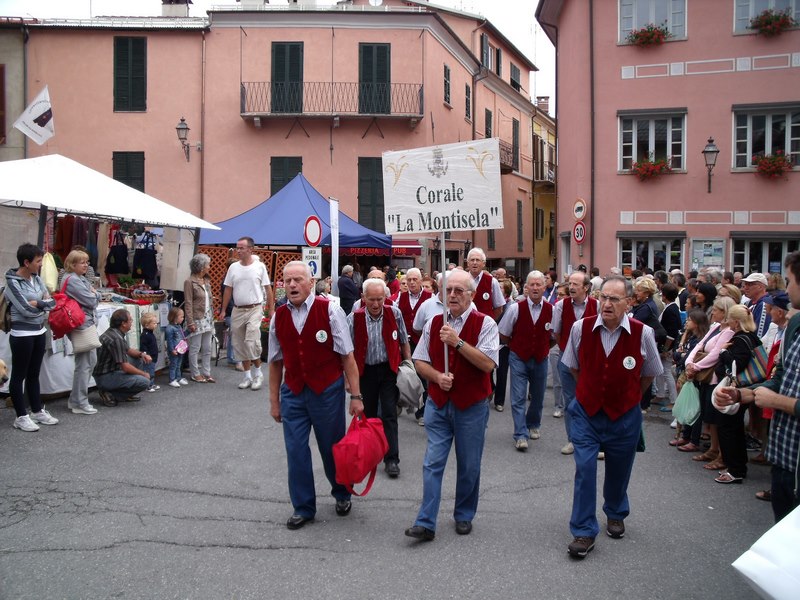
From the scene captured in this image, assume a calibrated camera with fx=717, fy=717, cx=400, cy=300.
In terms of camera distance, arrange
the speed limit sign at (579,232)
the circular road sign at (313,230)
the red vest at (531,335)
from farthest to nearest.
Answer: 1. the speed limit sign at (579,232)
2. the circular road sign at (313,230)
3. the red vest at (531,335)

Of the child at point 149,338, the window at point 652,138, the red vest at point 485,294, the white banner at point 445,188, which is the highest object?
the window at point 652,138

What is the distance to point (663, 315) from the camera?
10.3m

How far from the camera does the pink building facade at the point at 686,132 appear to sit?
19.4m

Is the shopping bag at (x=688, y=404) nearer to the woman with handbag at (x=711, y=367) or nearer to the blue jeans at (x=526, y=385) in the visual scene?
the woman with handbag at (x=711, y=367)

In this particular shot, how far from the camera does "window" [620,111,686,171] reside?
20.1m

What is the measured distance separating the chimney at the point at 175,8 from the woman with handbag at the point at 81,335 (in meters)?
19.2

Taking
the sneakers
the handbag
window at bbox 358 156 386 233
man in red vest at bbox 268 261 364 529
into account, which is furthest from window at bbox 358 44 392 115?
the sneakers

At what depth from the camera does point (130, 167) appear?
933 inches

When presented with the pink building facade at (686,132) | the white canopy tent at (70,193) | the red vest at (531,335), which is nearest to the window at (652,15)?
the pink building facade at (686,132)

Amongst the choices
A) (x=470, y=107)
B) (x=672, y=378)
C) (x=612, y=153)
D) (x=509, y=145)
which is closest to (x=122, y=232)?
(x=672, y=378)

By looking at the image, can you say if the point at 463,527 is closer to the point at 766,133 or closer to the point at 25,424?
the point at 25,424

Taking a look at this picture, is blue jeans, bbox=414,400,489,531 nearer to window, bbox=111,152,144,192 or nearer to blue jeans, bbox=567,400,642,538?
blue jeans, bbox=567,400,642,538

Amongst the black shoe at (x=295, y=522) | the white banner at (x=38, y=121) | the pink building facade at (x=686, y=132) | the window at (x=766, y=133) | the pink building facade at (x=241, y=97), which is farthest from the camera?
the pink building facade at (x=241, y=97)

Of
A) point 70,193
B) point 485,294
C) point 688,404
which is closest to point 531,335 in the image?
point 485,294
